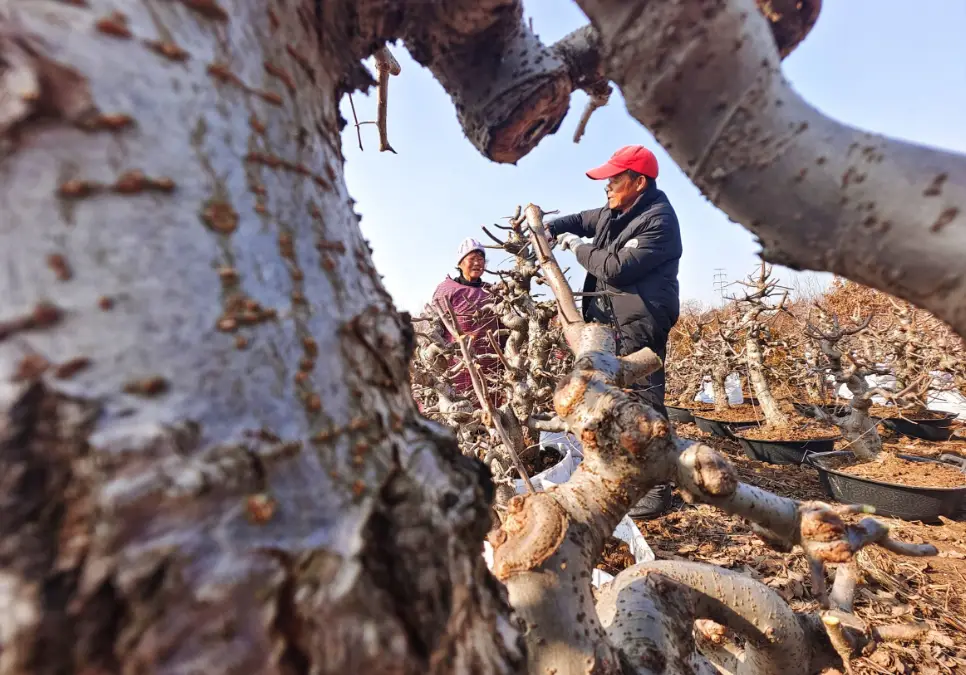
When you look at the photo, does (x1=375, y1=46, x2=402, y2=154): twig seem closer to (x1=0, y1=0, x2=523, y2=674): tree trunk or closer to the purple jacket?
(x1=0, y1=0, x2=523, y2=674): tree trunk

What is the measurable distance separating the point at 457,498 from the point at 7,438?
15.7 inches

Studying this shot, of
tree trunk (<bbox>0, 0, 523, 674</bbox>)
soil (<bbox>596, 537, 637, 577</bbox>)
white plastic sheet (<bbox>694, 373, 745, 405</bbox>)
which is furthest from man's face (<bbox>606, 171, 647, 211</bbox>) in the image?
white plastic sheet (<bbox>694, 373, 745, 405</bbox>)

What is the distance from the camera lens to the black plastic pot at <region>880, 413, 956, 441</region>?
6.26 m

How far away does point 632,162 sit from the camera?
333 centimetres

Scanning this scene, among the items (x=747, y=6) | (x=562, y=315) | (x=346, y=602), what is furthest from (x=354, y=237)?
(x=562, y=315)

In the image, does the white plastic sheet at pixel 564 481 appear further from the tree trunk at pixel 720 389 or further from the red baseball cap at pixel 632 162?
the tree trunk at pixel 720 389

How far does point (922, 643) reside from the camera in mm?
2348

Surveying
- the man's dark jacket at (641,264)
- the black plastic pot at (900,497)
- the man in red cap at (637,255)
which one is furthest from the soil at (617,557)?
the black plastic pot at (900,497)

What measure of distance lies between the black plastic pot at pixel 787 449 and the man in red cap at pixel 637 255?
2661mm

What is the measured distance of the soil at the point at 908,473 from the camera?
12.6 feet

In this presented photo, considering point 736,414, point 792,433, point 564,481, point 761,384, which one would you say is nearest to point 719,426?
point 761,384

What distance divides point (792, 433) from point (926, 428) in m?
2.20

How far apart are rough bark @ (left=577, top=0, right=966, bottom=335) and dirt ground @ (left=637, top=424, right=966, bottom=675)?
6.67 ft

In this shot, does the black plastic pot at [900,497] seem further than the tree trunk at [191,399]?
Yes
